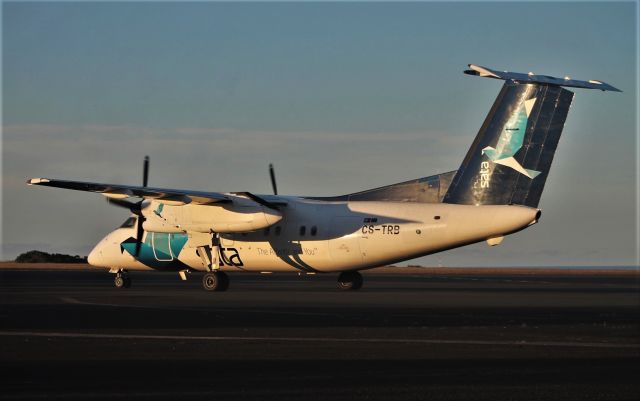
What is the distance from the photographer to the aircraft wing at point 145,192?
3616 cm

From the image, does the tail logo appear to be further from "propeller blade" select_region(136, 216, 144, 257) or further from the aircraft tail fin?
"propeller blade" select_region(136, 216, 144, 257)

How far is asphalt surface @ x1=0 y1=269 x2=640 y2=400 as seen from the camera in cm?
1261

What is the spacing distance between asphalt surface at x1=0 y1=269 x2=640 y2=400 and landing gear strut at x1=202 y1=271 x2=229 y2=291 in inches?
319

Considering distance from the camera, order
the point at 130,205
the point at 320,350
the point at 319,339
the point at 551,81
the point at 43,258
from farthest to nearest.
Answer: the point at 43,258, the point at 130,205, the point at 551,81, the point at 319,339, the point at 320,350

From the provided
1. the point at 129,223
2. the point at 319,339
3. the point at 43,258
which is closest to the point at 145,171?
the point at 129,223

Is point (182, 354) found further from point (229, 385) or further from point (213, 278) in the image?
point (213, 278)

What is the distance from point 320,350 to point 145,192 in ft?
68.3

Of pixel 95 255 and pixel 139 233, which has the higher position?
pixel 139 233

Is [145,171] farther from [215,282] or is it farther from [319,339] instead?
[319,339]

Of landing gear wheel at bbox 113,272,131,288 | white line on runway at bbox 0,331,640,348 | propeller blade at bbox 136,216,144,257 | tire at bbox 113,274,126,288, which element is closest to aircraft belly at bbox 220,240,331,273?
propeller blade at bbox 136,216,144,257

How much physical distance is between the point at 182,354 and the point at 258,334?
11.9 feet

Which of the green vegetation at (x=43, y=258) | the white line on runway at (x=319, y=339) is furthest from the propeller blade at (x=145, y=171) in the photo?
the green vegetation at (x=43, y=258)

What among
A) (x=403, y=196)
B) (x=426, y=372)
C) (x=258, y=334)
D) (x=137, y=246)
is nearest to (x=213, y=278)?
(x=137, y=246)

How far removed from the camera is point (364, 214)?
3612cm
